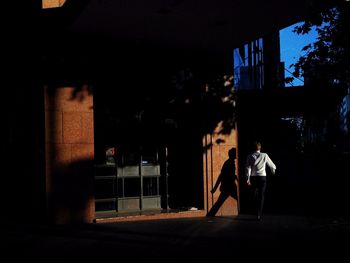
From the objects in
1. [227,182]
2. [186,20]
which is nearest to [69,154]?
[186,20]

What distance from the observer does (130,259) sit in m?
6.59

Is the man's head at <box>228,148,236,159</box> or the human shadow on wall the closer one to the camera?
the human shadow on wall

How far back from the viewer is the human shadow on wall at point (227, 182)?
11727 mm

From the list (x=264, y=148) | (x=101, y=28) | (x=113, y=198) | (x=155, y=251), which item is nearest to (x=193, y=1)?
(x=101, y=28)

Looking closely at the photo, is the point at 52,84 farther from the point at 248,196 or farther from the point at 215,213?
the point at 248,196

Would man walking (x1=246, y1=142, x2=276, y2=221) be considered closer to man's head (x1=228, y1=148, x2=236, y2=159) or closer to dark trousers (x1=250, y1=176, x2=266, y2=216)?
dark trousers (x1=250, y1=176, x2=266, y2=216)

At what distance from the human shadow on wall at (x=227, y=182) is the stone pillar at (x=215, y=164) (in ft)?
0.22

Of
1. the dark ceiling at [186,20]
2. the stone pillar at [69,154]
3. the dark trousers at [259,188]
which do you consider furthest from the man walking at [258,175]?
the stone pillar at [69,154]

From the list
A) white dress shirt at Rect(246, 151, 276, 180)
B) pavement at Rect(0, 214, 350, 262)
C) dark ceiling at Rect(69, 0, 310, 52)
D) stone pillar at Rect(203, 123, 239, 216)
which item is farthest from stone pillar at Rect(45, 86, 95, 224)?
white dress shirt at Rect(246, 151, 276, 180)

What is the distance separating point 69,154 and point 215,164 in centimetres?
356

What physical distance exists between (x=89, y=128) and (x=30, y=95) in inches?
56.5

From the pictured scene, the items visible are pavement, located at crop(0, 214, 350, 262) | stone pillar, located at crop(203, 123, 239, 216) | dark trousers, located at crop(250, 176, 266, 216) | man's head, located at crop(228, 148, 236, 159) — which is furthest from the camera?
man's head, located at crop(228, 148, 236, 159)

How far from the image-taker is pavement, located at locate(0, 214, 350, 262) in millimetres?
6789

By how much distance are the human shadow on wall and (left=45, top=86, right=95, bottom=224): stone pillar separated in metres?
3.10
